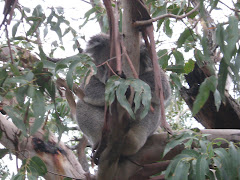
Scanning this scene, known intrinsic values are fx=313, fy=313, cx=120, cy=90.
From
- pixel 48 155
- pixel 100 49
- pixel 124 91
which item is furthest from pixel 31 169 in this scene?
pixel 100 49

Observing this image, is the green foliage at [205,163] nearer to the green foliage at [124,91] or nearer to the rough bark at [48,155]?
the green foliage at [124,91]

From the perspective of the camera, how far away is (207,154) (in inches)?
47.4

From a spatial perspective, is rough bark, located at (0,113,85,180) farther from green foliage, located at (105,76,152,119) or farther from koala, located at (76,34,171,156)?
green foliage, located at (105,76,152,119)

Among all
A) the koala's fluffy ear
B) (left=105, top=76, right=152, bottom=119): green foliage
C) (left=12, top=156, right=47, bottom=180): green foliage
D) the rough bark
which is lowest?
the rough bark

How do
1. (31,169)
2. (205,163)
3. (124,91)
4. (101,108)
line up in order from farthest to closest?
1. (101,108)
2. (31,169)
3. (124,91)
4. (205,163)

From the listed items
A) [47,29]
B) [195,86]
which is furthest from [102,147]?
[195,86]

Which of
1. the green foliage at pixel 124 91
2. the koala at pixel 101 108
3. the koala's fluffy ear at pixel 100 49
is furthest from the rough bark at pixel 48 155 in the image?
the green foliage at pixel 124 91

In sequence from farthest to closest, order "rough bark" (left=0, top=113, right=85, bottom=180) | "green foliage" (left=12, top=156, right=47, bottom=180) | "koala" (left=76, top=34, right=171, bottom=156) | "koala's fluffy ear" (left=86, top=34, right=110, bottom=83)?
"koala's fluffy ear" (left=86, top=34, right=110, bottom=83), "rough bark" (left=0, top=113, right=85, bottom=180), "koala" (left=76, top=34, right=171, bottom=156), "green foliage" (left=12, top=156, right=47, bottom=180)

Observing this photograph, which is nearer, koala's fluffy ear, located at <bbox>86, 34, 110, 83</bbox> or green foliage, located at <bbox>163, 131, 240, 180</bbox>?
green foliage, located at <bbox>163, 131, 240, 180</bbox>

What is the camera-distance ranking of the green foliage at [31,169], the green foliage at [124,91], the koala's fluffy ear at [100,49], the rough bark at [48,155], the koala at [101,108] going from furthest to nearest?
the koala's fluffy ear at [100,49] < the rough bark at [48,155] < the koala at [101,108] < the green foliage at [31,169] < the green foliage at [124,91]

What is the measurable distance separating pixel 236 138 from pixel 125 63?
84 centimetres

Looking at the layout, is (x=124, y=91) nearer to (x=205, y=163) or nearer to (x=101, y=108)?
(x=205, y=163)

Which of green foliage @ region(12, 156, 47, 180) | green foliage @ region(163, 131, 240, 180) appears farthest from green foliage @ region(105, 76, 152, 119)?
green foliage @ region(12, 156, 47, 180)

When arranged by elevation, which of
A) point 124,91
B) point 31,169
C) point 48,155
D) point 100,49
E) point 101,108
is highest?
point 100,49
